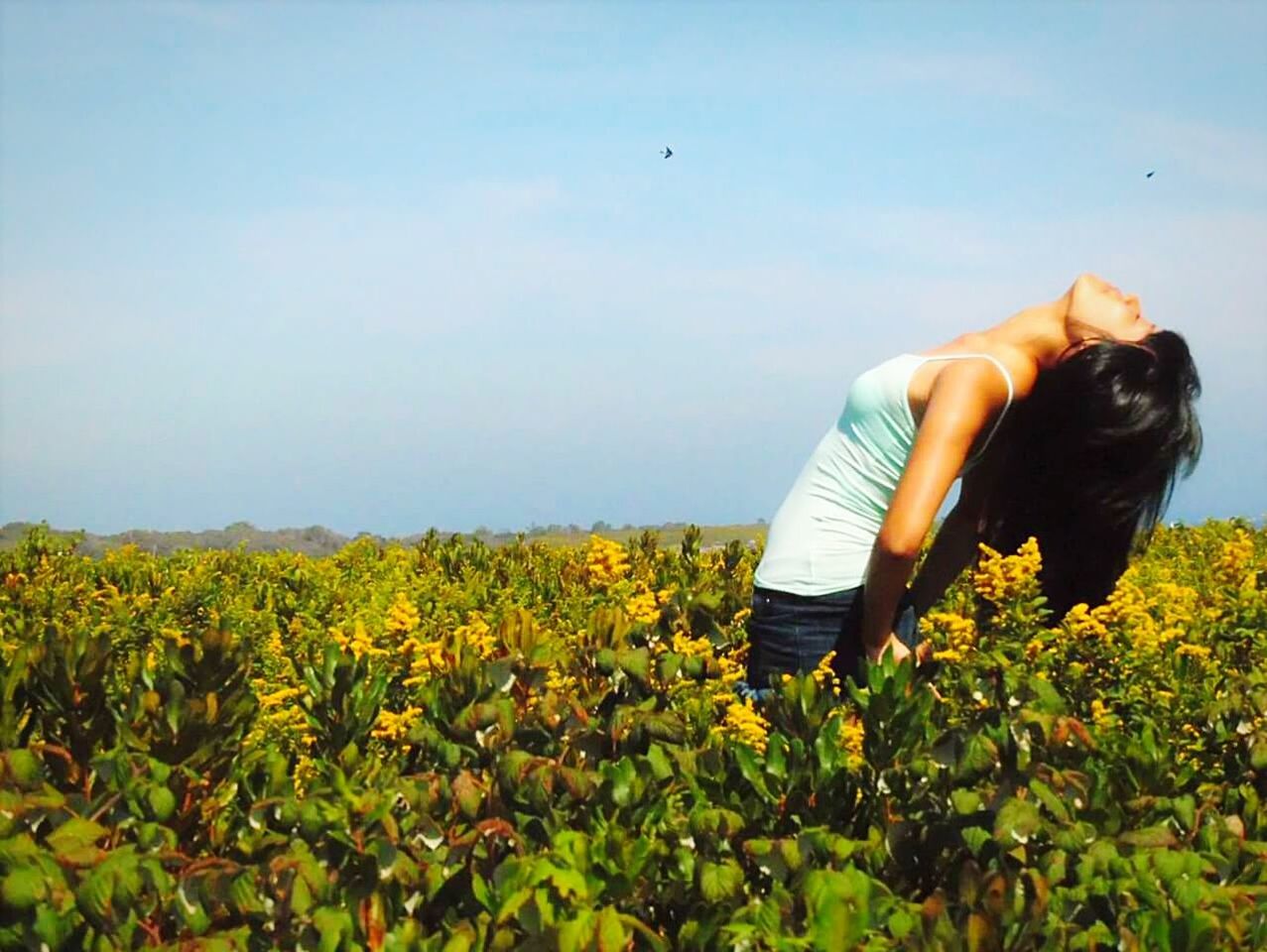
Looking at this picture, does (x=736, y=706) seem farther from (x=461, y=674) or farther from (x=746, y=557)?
(x=746, y=557)

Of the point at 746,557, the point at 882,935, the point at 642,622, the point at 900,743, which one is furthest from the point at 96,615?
the point at 882,935

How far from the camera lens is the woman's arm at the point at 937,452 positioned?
3619mm

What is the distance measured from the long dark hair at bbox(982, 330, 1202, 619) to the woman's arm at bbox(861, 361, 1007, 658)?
12.2 inches

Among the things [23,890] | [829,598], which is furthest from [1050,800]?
[23,890]

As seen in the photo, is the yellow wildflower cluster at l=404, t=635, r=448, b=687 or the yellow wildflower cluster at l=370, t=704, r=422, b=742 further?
the yellow wildflower cluster at l=404, t=635, r=448, b=687

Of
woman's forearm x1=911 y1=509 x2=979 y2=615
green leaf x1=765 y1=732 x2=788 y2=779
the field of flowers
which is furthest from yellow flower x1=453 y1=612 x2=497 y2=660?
woman's forearm x1=911 y1=509 x2=979 y2=615

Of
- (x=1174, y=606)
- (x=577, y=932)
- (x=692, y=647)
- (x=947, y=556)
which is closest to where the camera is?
(x=577, y=932)

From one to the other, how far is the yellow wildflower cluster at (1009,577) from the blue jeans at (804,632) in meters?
0.37

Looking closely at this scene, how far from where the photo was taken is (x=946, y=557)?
4.54 meters

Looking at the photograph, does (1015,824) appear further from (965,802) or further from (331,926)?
(331,926)

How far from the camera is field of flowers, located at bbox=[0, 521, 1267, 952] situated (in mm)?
2232

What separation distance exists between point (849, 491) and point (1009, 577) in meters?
0.54

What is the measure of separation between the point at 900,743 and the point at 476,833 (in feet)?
3.00

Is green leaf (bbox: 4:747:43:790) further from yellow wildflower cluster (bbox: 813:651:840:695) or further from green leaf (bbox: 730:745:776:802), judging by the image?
yellow wildflower cluster (bbox: 813:651:840:695)
